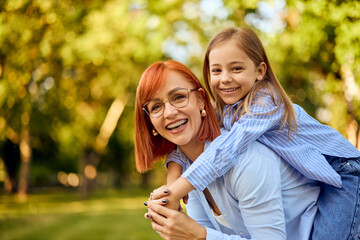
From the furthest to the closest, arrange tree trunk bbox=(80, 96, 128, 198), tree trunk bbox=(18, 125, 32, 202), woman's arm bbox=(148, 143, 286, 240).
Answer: tree trunk bbox=(80, 96, 128, 198)
tree trunk bbox=(18, 125, 32, 202)
woman's arm bbox=(148, 143, 286, 240)

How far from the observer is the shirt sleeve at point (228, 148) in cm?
222

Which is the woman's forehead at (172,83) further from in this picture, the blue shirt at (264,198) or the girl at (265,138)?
the blue shirt at (264,198)

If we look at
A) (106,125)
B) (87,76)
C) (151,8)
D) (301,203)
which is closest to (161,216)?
(301,203)

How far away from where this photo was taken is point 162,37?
1327 cm

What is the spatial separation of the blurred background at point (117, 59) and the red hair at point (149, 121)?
45cm

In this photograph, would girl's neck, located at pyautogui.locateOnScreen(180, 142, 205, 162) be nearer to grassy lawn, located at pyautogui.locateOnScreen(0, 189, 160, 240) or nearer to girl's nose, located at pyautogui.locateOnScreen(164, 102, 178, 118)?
girl's nose, located at pyautogui.locateOnScreen(164, 102, 178, 118)

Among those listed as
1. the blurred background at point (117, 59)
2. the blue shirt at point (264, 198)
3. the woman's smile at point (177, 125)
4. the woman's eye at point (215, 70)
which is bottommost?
the blue shirt at point (264, 198)

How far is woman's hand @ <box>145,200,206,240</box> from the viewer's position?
7.46ft

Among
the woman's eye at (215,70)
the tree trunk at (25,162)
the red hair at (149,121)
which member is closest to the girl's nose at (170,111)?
the red hair at (149,121)

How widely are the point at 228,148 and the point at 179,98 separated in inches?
20.6

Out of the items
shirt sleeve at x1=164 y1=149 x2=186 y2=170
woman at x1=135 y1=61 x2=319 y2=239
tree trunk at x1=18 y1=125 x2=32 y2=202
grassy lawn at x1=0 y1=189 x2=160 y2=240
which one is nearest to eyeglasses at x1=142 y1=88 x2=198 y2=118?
woman at x1=135 y1=61 x2=319 y2=239

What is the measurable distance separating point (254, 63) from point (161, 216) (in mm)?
1212

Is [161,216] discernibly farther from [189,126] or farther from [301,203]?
[301,203]

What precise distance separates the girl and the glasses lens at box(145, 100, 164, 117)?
0.37m
